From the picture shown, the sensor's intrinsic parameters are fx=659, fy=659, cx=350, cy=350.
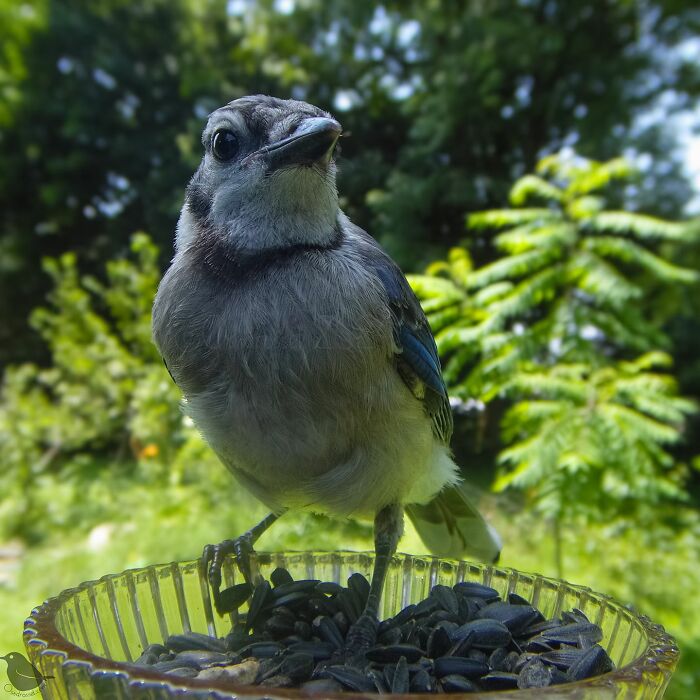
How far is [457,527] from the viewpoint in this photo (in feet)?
5.46

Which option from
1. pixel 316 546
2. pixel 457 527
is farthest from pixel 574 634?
pixel 316 546

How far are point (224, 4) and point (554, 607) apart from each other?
6.00m

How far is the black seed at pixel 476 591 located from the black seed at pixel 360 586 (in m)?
0.16

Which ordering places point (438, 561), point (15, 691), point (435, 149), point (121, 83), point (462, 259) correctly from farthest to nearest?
1. point (121, 83)
2. point (435, 149)
3. point (462, 259)
4. point (438, 561)
5. point (15, 691)

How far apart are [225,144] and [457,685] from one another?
0.95 m

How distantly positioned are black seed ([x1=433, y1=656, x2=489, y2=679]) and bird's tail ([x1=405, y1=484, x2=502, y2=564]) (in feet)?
2.23

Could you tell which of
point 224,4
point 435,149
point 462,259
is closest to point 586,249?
point 462,259

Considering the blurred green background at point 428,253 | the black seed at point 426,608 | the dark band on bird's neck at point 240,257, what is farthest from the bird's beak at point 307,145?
the blurred green background at point 428,253

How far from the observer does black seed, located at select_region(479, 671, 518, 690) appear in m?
0.87

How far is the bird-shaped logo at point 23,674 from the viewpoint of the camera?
791mm

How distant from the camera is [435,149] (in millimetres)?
4043

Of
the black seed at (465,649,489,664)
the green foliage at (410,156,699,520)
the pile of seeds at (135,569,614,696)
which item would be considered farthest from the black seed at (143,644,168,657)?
the green foliage at (410,156,699,520)

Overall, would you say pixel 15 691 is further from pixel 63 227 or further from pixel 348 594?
pixel 63 227

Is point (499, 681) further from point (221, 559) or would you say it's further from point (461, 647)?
point (221, 559)
